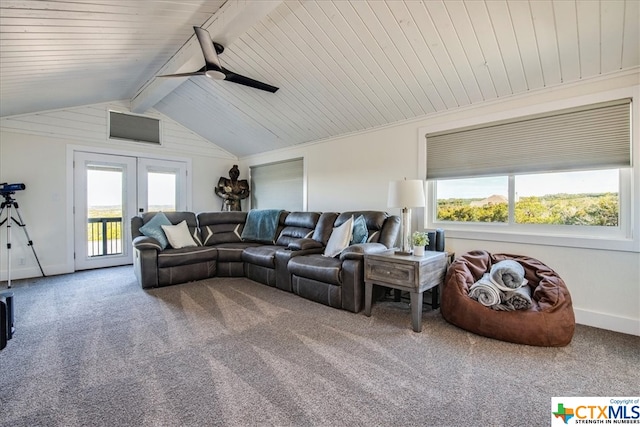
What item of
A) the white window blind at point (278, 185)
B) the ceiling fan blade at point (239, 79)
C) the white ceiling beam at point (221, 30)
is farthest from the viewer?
the white window blind at point (278, 185)

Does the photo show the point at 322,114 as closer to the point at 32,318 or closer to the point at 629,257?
the point at 629,257

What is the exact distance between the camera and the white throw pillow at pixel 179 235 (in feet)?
14.5

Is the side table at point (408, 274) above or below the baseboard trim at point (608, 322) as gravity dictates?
above

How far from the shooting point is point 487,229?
11.0 feet

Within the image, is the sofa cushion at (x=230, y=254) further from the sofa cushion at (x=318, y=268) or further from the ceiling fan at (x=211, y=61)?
the ceiling fan at (x=211, y=61)

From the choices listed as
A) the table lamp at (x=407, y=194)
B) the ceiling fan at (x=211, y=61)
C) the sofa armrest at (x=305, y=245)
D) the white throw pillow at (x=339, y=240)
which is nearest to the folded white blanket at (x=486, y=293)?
the table lamp at (x=407, y=194)

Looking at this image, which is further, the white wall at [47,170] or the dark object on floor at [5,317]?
the white wall at [47,170]

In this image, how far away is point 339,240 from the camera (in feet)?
11.9

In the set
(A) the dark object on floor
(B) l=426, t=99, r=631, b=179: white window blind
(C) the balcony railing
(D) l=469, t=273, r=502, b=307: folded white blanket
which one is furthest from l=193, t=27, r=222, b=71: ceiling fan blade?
(C) the balcony railing

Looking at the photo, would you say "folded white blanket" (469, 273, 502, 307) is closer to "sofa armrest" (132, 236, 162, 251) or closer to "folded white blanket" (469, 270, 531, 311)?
"folded white blanket" (469, 270, 531, 311)

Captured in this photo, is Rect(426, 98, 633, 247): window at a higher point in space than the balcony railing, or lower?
higher

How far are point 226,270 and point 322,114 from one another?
277 cm

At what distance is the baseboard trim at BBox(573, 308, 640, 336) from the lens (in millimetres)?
2500

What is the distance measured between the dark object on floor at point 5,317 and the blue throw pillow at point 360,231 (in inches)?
117
